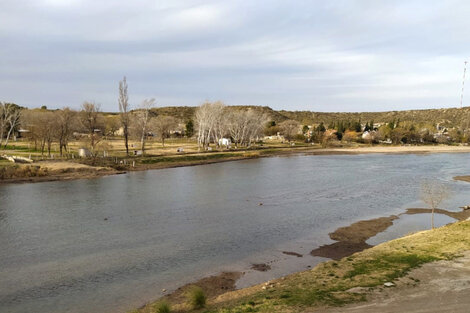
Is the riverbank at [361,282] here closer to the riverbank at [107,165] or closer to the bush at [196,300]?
the bush at [196,300]

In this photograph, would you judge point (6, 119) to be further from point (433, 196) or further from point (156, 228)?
point (433, 196)

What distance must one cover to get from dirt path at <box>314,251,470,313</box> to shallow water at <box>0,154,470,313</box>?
19.4 ft

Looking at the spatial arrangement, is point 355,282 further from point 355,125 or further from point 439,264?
point 355,125

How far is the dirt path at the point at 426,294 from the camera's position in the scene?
36.7 feet

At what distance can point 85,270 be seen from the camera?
18328mm

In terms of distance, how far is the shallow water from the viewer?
1664cm

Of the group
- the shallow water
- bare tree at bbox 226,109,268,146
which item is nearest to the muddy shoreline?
the shallow water

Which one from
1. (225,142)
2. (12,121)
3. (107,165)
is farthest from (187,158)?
(12,121)

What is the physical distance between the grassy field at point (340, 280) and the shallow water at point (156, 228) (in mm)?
2515

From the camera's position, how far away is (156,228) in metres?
26.2

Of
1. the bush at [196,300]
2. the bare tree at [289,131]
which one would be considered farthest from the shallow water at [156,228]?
the bare tree at [289,131]

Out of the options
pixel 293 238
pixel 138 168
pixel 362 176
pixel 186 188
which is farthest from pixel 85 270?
pixel 362 176

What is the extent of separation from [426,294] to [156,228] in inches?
722

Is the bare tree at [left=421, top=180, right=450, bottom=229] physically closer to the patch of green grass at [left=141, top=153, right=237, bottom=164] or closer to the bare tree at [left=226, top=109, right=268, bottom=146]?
the patch of green grass at [left=141, top=153, right=237, bottom=164]
